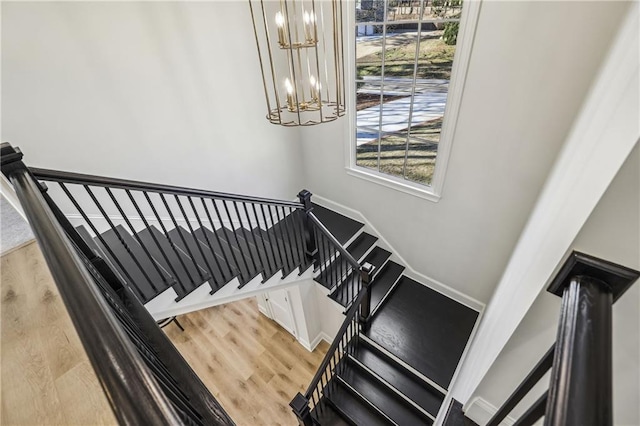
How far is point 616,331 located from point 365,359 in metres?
2.45

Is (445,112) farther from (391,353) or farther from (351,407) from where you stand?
(351,407)

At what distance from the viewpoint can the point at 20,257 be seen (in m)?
1.86

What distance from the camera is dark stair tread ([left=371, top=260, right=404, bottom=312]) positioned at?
3242 mm

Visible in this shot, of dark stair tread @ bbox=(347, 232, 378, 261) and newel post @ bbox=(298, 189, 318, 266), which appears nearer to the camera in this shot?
newel post @ bbox=(298, 189, 318, 266)

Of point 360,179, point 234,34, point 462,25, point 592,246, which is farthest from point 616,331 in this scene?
point 234,34

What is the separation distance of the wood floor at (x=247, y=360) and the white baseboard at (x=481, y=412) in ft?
7.97

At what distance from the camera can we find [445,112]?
98.1 inches

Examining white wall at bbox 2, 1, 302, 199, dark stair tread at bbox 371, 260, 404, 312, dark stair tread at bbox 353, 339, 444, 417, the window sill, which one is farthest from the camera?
dark stair tread at bbox 371, 260, 404, 312

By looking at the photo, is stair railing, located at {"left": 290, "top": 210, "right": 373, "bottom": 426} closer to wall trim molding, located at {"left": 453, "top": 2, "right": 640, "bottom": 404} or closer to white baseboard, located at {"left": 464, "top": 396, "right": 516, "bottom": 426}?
white baseboard, located at {"left": 464, "top": 396, "right": 516, "bottom": 426}

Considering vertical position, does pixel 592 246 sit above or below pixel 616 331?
above

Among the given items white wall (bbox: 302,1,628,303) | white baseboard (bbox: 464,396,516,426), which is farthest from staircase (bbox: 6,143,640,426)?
white baseboard (bbox: 464,396,516,426)

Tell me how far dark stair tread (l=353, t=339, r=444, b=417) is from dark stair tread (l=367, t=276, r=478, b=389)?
127 millimetres

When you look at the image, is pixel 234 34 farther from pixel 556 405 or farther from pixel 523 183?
pixel 556 405

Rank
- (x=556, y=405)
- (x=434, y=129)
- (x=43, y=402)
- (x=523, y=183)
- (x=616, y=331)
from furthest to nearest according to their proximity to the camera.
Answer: (x=434, y=129) < (x=523, y=183) < (x=43, y=402) < (x=616, y=331) < (x=556, y=405)
